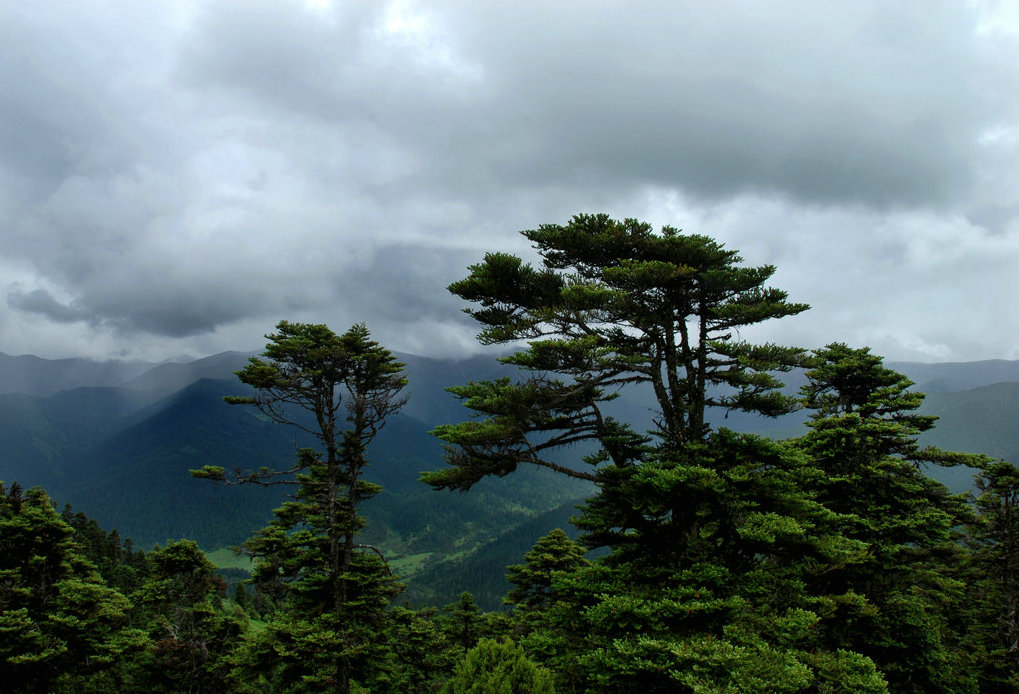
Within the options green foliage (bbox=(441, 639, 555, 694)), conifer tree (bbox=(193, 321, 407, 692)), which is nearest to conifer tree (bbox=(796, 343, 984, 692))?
green foliage (bbox=(441, 639, 555, 694))

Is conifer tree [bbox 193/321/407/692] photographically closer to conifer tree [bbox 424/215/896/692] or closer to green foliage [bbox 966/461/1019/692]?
conifer tree [bbox 424/215/896/692]

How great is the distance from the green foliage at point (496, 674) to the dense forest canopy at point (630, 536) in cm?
5

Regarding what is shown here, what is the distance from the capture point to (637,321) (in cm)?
1445

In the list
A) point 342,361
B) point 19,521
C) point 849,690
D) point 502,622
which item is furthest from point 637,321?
point 502,622

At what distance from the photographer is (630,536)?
14.6 meters

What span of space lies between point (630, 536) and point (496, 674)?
6.21 m

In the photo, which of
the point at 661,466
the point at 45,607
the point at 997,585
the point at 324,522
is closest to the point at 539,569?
the point at 324,522

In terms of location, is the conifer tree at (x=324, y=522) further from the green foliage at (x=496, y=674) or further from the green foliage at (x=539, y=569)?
the green foliage at (x=496, y=674)

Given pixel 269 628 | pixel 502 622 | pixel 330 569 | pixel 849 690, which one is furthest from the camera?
pixel 502 622

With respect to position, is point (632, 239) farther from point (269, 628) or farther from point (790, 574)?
point (269, 628)

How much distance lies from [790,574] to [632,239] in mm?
10250

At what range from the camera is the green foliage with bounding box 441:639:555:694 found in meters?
9.71

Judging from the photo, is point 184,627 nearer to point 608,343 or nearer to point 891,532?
point 608,343

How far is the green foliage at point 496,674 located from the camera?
9711 millimetres
